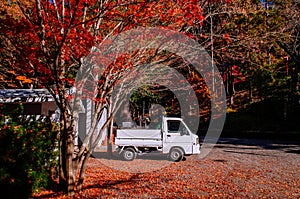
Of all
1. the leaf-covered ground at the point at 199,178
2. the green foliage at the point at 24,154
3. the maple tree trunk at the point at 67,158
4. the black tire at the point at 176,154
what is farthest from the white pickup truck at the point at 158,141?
the maple tree trunk at the point at 67,158

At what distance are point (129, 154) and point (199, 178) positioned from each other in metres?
3.96

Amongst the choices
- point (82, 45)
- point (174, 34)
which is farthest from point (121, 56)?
point (174, 34)

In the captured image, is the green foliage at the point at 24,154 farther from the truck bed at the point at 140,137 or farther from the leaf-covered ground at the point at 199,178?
the truck bed at the point at 140,137

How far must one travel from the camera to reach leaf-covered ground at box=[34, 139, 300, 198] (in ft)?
22.3

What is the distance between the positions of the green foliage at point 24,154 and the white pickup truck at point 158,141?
4.47 m

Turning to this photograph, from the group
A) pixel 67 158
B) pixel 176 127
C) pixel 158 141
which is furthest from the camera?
pixel 176 127

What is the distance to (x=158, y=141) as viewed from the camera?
11.5 m

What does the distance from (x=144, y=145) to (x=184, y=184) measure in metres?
4.11

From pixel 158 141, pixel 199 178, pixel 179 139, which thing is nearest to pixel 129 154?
pixel 158 141

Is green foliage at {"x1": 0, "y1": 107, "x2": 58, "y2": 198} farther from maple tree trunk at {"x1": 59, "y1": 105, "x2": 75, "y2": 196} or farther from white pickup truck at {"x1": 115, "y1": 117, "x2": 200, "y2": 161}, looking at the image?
white pickup truck at {"x1": 115, "y1": 117, "x2": 200, "y2": 161}

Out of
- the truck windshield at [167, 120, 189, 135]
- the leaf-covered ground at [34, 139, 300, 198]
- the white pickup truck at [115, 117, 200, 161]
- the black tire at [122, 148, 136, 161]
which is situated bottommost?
the leaf-covered ground at [34, 139, 300, 198]

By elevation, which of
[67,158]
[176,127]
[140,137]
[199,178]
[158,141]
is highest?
[176,127]

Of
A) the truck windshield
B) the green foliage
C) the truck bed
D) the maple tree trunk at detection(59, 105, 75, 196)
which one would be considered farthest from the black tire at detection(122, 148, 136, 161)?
the maple tree trunk at detection(59, 105, 75, 196)

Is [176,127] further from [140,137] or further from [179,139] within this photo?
[140,137]
